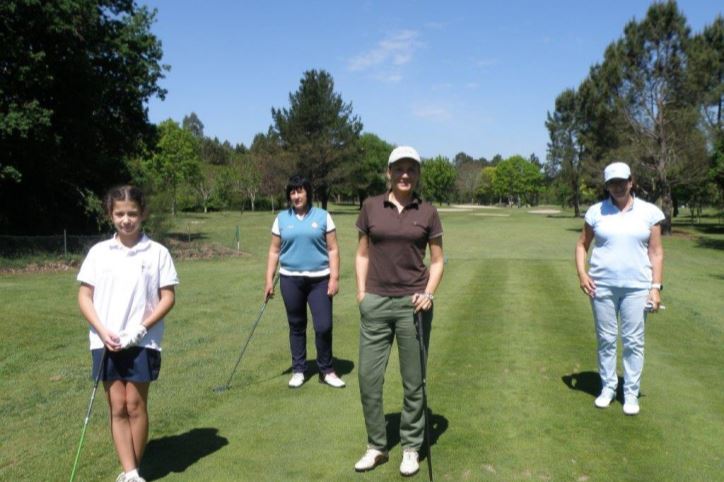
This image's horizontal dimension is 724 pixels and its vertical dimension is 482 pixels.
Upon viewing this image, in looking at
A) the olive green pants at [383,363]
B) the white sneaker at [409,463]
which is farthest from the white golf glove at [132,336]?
the white sneaker at [409,463]

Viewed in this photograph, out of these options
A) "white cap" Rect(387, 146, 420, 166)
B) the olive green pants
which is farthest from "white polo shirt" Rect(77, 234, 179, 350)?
"white cap" Rect(387, 146, 420, 166)

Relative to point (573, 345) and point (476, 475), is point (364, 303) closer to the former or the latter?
point (476, 475)

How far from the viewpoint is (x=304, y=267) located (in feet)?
18.8

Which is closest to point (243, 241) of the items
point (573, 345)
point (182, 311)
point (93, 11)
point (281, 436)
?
point (93, 11)

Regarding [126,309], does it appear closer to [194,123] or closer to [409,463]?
[409,463]

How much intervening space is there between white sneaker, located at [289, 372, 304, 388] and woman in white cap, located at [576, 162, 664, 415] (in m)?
2.74

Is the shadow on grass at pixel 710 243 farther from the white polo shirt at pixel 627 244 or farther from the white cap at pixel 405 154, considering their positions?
the white cap at pixel 405 154

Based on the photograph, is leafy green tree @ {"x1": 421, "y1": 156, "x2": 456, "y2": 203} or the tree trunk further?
leafy green tree @ {"x1": 421, "y1": 156, "x2": 456, "y2": 203}

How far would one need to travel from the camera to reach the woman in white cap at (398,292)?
156 inches

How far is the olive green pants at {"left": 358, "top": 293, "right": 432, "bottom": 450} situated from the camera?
13.1ft

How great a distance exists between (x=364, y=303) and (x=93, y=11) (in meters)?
23.4

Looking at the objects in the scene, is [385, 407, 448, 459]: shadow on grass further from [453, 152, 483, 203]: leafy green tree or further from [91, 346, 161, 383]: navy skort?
[453, 152, 483, 203]: leafy green tree

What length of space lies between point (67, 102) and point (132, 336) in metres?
23.2

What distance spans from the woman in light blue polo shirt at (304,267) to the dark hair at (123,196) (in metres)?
2.15
